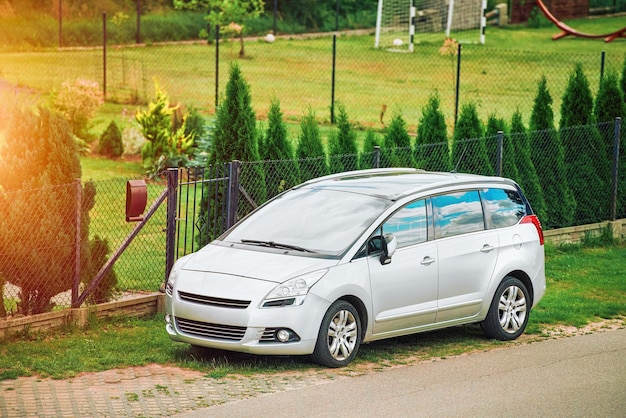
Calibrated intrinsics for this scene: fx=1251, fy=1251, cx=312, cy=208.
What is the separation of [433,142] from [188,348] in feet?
24.5

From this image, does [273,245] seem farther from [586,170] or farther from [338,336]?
[586,170]

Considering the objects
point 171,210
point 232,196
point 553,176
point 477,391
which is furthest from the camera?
point 553,176

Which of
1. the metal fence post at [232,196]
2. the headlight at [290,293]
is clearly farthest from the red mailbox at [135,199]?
the headlight at [290,293]

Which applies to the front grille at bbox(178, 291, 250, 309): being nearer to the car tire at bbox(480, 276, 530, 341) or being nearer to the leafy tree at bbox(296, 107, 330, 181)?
the car tire at bbox(480, 276, 530, 341)

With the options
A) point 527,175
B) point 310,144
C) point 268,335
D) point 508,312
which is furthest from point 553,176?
point 268,335

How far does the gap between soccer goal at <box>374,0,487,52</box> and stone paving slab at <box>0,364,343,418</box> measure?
1507 inches

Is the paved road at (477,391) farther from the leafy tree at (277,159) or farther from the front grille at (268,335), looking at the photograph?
the leafy tree at (277,159)

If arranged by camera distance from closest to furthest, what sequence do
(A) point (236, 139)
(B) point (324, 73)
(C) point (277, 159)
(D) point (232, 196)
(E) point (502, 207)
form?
(E) point (502, 207)
(D) point (232, 196)
(A) point (236, 139)
(C) point (277, 159)
(B) point (324, 73)

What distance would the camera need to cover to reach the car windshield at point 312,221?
1145 centimetres

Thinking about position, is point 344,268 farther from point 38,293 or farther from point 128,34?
point 128,34

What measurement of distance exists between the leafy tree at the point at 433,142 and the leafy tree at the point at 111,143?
362 inches

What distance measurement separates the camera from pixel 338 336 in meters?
11.0

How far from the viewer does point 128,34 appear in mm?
47500

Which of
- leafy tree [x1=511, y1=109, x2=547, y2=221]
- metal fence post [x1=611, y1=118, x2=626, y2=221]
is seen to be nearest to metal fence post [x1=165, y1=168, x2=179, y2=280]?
leafy tree [x1=511, y1=109, x2=547, y2=221]
